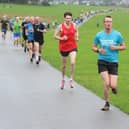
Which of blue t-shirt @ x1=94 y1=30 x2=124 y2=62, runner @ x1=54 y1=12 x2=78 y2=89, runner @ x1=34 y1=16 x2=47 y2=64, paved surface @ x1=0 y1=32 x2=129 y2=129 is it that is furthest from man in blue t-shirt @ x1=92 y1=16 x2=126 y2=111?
runner @ x1=34 y1=16 x2=47 y2=64

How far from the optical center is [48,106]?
1321 cm

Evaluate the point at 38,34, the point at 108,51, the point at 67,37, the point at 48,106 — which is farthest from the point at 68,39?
the point at 38,34

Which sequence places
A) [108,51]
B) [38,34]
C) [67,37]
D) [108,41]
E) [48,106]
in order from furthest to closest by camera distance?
[38,34] < [67,37] < [48,106] < [108,51] < [108,41]

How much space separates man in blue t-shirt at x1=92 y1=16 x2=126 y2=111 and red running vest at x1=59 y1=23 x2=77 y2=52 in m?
2.91

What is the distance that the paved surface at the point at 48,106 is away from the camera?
11211 mm

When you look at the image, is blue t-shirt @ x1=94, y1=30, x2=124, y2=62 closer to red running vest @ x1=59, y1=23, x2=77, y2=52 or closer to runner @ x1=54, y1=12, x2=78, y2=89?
runner @ x1=54, y1=12, x2=78, y2=89

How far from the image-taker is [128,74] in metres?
20.4

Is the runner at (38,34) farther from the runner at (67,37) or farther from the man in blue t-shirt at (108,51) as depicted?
the man in blue t-shirt at (108,51)

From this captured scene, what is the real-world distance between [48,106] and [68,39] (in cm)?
295

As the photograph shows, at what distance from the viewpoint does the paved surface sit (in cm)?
1121

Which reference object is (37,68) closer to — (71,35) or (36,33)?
(36,33)

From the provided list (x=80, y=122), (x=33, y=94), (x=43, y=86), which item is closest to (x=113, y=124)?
(x=80, y=122)

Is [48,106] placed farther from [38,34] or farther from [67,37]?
[38,34]

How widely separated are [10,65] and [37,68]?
159 centimetres
